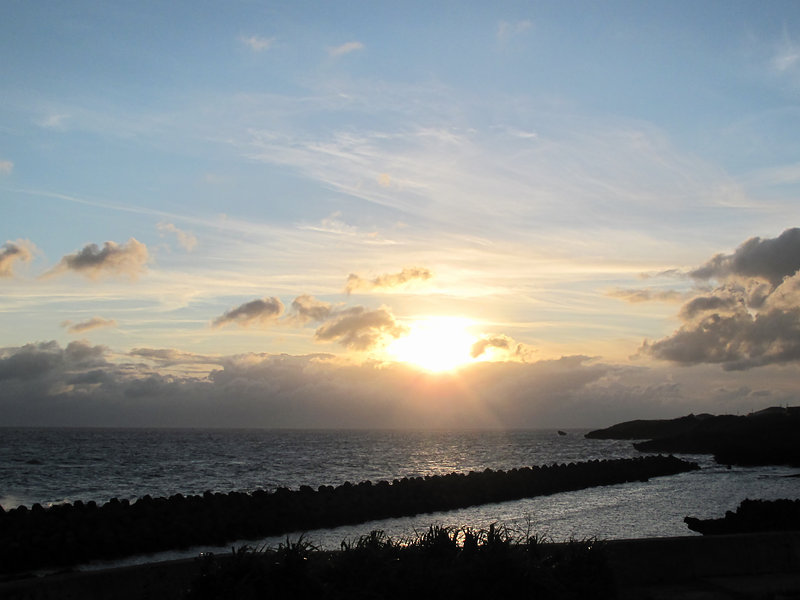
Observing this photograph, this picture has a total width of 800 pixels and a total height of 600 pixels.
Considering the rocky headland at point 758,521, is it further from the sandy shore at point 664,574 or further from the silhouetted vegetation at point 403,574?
the silhouetted vegetation at point 403,574

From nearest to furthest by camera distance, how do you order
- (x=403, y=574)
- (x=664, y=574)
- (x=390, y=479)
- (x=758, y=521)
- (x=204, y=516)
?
1. (x=403, y=574)
2. (x=664, y=574)
3. (x=758, y=521)
4. (x=204, y=516)
5. (x=390, y=479)

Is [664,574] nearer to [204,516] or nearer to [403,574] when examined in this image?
[403,574]

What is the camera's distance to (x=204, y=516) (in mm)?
19922

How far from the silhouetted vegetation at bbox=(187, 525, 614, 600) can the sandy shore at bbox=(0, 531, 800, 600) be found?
2.12ft

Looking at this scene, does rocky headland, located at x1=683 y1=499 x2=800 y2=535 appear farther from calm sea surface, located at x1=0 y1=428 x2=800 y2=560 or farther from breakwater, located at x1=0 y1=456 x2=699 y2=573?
breakwater, located at x1=0 y1=456 x2=699 y2=573

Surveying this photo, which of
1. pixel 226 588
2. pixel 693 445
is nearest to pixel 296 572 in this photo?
pixel 226 588

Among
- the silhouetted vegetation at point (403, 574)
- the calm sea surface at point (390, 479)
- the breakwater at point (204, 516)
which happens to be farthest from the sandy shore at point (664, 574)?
the breakwater at point (204, 516)

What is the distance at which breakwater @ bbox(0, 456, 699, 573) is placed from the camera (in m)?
16.5

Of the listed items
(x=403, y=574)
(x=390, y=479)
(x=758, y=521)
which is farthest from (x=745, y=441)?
(x=403, y=574)

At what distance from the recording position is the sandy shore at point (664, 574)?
7066 mm

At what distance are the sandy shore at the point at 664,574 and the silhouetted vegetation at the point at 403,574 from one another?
2.12 ft

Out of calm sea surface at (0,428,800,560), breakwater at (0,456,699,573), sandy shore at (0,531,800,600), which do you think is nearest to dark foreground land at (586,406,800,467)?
calm sea surface at (0,428,800,560)

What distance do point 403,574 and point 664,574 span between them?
369 cm

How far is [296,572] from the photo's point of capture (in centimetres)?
617
